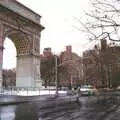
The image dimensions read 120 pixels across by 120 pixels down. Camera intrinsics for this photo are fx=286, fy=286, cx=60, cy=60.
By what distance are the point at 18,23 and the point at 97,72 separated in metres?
28.8

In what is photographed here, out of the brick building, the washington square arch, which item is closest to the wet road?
the washington square arch

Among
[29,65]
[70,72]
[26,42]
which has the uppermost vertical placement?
[26,42]

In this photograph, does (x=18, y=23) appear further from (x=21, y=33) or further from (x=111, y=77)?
(x=111, y=77)

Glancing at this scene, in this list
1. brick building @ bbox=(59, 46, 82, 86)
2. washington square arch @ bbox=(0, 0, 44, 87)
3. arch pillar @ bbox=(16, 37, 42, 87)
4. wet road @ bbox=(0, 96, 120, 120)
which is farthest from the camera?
brick building @ bbox=(59, 46, 82, 86)

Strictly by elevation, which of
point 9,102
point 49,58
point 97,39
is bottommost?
point 9,102

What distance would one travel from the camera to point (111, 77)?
81.7 m

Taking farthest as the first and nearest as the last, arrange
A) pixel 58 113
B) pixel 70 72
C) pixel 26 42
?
pixel 70 72
pixel 26 42
pixel 58 113

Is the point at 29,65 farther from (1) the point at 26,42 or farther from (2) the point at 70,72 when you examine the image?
(2) the point at 70,72

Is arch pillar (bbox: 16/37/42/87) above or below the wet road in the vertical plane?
above

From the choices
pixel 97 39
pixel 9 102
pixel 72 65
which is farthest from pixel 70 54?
pixel 97 39

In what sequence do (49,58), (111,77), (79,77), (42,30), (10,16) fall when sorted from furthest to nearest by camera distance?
(49,58) < (79,77) < (111,77) < (42,30) < (10,16)

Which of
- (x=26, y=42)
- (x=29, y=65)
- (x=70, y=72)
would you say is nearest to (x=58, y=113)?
(x=29, y=65)

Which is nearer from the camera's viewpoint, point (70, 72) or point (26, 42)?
point (26, 42)

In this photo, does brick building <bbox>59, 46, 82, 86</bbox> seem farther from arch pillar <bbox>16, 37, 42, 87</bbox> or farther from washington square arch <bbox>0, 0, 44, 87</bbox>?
washington square arch <bbox>0, 0, 44, 87</bbox>
